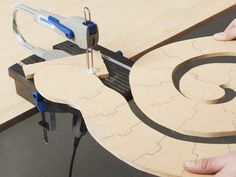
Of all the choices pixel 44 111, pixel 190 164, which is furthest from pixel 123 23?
pixel 190 164

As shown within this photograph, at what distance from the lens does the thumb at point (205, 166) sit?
2.35 ft

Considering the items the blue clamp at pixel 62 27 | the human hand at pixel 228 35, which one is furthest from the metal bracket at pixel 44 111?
the human hand at pixel 228 35

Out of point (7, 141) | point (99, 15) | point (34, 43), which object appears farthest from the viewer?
point (7, 141)

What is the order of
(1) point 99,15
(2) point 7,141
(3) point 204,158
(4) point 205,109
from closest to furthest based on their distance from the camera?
(3) point 204,158
(4) point 205,109
(1) point 99,15
(2) point 7,141

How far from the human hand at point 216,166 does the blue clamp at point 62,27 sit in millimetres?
382

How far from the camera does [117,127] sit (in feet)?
2.67

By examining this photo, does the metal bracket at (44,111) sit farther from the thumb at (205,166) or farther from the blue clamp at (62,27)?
the thumb at (205,166)

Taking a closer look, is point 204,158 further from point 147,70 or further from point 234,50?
point 234,50

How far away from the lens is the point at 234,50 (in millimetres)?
1051

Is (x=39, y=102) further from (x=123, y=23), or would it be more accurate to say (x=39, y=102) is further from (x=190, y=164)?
(x=123, y=23)

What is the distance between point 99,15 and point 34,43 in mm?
248

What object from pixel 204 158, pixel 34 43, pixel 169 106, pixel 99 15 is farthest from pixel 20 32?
pixel 204 158

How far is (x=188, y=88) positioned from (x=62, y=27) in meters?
0.30

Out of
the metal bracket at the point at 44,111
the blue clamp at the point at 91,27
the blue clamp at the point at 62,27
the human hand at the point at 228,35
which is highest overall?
the blue clamp at the point at 91,27
